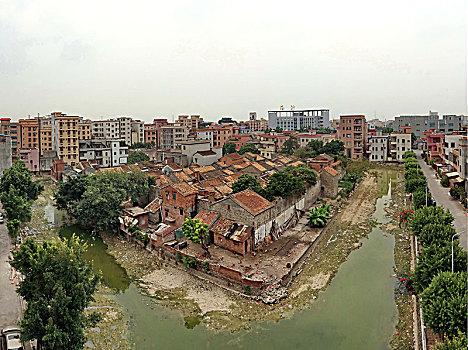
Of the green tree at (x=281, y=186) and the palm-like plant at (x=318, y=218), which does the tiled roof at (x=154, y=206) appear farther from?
the palm-like plant at (x=318, y=218)

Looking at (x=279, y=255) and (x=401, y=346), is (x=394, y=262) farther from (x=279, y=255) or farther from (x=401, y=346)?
(x=401, y=346)

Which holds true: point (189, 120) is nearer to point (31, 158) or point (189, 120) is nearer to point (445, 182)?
point (31, 158)

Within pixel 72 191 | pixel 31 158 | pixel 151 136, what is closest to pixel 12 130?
pixel 31 158

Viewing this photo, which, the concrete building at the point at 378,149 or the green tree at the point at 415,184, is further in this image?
the concrete building at the point at 378,149

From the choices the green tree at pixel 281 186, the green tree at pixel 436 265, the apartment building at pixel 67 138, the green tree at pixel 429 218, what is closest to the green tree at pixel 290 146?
the apartment building at pixel 67 138

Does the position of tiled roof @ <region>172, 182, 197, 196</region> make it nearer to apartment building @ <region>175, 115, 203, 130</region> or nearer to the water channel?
the water channel

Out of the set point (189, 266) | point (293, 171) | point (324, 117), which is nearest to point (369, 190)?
point (293, 171)
